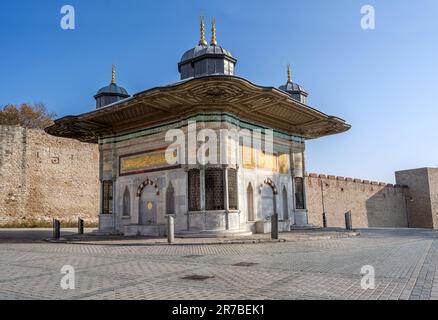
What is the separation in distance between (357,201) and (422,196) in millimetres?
10022

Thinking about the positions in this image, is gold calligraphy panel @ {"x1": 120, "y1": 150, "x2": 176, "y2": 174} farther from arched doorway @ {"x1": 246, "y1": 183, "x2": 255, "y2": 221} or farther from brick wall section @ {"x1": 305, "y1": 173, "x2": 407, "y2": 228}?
brick wall section @ {"x1": 305, "y1": 173, "x2": 407, "y2": 228}

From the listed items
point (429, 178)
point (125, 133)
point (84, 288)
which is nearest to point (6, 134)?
point (125, 133)

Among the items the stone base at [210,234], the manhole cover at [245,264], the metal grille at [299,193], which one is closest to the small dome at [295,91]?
the metal grille at [299,193]

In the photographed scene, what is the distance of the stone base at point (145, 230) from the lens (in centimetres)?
1502

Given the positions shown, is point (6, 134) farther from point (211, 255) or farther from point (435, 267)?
point (435, 267)

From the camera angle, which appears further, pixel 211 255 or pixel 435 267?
pixel 211 255

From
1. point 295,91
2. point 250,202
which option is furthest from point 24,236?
point 295,91

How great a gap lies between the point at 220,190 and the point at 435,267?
28.8 ft

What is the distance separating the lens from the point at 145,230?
50.5 feet

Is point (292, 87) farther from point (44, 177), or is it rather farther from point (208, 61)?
point (44, 177)

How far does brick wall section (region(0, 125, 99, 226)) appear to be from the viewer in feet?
78.5

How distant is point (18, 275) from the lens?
239 inches

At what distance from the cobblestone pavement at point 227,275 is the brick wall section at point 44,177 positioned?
55.3ft
